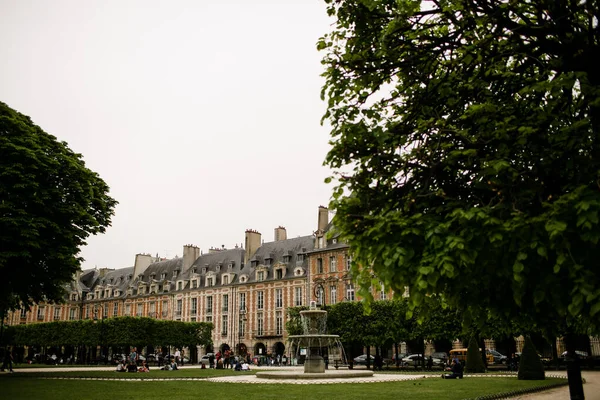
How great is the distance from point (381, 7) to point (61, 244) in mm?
19976

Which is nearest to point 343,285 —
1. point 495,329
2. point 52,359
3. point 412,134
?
point 495,329

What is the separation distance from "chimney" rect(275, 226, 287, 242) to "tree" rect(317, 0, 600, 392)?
60.1 meters

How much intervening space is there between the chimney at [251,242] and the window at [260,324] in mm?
7844

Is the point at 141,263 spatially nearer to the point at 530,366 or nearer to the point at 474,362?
the point at 474,362

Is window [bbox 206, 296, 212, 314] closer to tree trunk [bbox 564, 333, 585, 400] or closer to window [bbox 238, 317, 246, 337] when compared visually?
window [bbox 238, 317, 246, 337]

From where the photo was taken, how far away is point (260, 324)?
2498 inches

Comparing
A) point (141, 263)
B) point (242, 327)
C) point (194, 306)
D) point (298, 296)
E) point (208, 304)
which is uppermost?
point (141, 263)

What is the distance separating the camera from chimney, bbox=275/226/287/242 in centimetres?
6894

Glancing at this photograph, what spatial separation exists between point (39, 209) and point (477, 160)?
68.7 ft

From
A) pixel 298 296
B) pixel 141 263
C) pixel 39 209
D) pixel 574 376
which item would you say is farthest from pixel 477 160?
pixel 141 263

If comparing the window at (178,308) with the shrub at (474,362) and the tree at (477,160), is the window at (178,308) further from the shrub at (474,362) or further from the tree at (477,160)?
the tree at (477,160)

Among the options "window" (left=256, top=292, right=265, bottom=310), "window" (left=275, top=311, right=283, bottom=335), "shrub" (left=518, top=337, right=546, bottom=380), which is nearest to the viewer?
"shrub" (left=518, top=337, right=546, bottom=380)

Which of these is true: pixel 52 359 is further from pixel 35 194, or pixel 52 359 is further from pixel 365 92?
pixel 365 92

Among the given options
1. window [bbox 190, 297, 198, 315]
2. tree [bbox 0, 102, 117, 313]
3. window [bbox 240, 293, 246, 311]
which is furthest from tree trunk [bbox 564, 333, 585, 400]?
window [bbox 190, 297, 198, 315]
